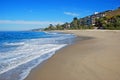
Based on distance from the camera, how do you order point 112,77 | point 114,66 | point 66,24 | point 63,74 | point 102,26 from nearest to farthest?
point 112,77 < point 63,74 < point 114,66 < point 102,26 < point 66,24

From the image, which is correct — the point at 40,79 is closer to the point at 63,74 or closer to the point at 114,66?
the point at 63,74

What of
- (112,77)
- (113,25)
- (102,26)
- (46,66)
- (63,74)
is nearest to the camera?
(112,77)

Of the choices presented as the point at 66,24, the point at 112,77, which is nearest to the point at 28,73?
the point at 112,77

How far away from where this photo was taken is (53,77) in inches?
258

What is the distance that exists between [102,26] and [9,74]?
87.8 meters

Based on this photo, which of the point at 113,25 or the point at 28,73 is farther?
the point at 113,25

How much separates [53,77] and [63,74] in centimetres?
48

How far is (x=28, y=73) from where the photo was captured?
7223mm

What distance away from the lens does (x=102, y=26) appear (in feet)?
301

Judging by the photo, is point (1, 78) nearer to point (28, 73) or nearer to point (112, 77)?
point (28, 73)

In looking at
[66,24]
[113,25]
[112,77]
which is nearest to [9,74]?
[112,77]

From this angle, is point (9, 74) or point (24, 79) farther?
point (9, 74)

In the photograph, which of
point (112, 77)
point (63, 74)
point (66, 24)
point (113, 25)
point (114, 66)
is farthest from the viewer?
point (66, 24)

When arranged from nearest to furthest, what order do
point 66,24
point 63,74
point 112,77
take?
point 112,77, point 63,74, point 66,24
